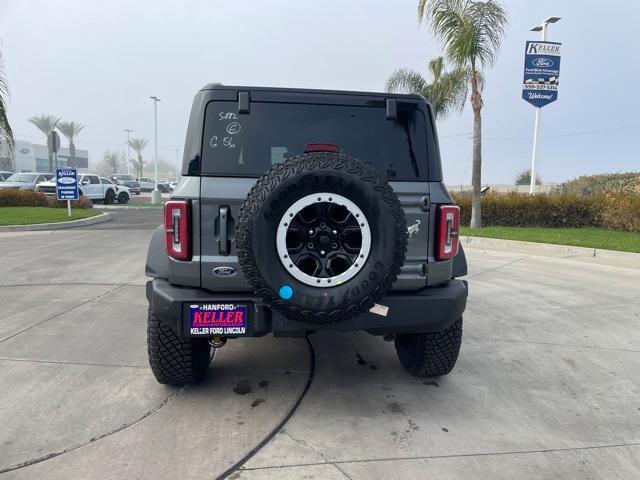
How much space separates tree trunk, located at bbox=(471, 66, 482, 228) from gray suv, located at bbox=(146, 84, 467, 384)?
1224cm

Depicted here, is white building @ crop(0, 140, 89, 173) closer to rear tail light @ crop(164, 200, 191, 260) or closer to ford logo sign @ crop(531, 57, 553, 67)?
ford logo sign @ crop(531, 57, 553, 67)

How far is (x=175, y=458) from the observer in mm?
2703

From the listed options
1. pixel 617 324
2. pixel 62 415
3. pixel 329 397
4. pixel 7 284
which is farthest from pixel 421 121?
pixel 7 284

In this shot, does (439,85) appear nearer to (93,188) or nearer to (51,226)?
(51,226)

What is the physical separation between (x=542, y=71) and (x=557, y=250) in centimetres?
838

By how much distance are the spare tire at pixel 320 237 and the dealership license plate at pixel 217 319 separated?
297 millimetres

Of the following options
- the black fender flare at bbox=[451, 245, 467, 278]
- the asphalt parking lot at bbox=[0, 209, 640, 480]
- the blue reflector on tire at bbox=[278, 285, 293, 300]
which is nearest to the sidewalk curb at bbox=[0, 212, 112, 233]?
the asphalt parking lot at bbox=[0, 209, 640, 480]

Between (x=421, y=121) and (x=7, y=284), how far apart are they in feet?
21.1

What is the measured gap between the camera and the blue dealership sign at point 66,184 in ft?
54.3

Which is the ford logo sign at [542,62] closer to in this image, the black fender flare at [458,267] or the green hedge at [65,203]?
the black fender flare at [458,267]

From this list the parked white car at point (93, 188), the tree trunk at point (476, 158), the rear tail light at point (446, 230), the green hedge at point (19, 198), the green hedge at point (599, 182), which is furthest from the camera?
the parked white car at point (93, 188)

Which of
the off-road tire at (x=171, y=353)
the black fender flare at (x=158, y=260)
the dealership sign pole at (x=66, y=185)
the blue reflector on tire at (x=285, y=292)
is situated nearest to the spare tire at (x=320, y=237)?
the blue reflector on tire at (x=285, y=292)

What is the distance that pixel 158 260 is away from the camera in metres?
3.33

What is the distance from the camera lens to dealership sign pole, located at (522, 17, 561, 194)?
16.1 metres
